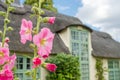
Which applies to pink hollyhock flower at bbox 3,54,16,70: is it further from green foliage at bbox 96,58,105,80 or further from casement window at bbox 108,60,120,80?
casement window at bbox 108,60,120,80

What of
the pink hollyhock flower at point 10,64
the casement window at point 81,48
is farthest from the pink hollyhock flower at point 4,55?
the casement window at point 81,48

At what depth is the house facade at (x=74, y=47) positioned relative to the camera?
14273 millimetres

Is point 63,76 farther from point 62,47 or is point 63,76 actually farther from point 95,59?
point 95,59

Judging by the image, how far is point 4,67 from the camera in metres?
1.51

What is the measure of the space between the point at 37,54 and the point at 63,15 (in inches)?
800

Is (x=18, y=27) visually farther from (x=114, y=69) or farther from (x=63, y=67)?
(x=114, y=69)

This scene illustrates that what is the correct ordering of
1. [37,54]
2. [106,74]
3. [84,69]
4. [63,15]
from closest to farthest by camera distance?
[37,54] → [84,69] → [106,74] → [63,15]

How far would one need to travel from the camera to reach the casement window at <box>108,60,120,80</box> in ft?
68.4

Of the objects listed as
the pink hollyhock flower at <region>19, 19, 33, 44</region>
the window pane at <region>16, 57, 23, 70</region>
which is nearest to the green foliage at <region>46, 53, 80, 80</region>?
the window pane at <region>16, 57, 23, 70</region>

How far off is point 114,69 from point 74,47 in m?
5.21

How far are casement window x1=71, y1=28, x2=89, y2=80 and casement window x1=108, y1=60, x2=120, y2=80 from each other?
9.84 ft

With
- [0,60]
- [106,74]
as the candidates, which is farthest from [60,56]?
[0,60]

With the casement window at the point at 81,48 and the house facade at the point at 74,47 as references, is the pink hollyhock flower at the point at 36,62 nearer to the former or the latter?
the house facade at the point at 74,47

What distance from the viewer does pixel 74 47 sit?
1742 cm
